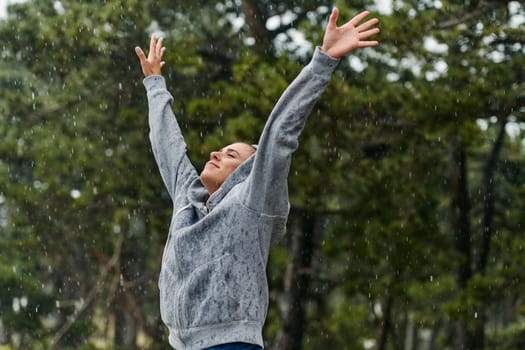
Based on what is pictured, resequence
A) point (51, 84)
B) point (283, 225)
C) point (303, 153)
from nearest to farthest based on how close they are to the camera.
→ 1. point (283, 225)
2. point (303, 153)
3. point (51, 84)

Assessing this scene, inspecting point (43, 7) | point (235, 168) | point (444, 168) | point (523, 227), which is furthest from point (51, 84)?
point (235, 168)

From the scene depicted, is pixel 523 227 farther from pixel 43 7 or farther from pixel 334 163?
pixel 43 7

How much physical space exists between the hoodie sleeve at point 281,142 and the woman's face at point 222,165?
146mm

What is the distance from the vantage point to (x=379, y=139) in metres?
8.45

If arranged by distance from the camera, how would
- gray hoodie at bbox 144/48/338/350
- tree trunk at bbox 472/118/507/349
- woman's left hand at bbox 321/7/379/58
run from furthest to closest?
Result: tree trunk at bbox 472/118/507/349, woman's left hand at bbox 321/7/379/58, gray hoodie at bbox 144/48/338/350

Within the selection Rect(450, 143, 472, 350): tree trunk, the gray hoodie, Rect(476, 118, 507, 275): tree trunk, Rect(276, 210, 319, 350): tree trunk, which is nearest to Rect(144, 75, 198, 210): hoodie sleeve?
the gray hoodie

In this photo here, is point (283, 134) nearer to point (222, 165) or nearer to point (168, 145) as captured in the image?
point (222, 165)

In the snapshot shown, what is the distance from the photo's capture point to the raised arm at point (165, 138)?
2.75m

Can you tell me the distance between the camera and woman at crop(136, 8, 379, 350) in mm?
2361

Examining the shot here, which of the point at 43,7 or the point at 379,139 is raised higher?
the point at 43,7

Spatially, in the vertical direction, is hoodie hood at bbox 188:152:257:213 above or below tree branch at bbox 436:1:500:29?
above

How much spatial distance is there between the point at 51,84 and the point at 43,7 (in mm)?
1249

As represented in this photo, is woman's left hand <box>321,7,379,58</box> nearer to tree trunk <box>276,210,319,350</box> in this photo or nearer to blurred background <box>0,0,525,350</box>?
blurred background <box>0,0,525,350</box>

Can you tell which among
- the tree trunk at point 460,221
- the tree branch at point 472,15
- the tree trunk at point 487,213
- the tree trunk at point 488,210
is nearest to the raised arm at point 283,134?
the tree branch at point 472,15
